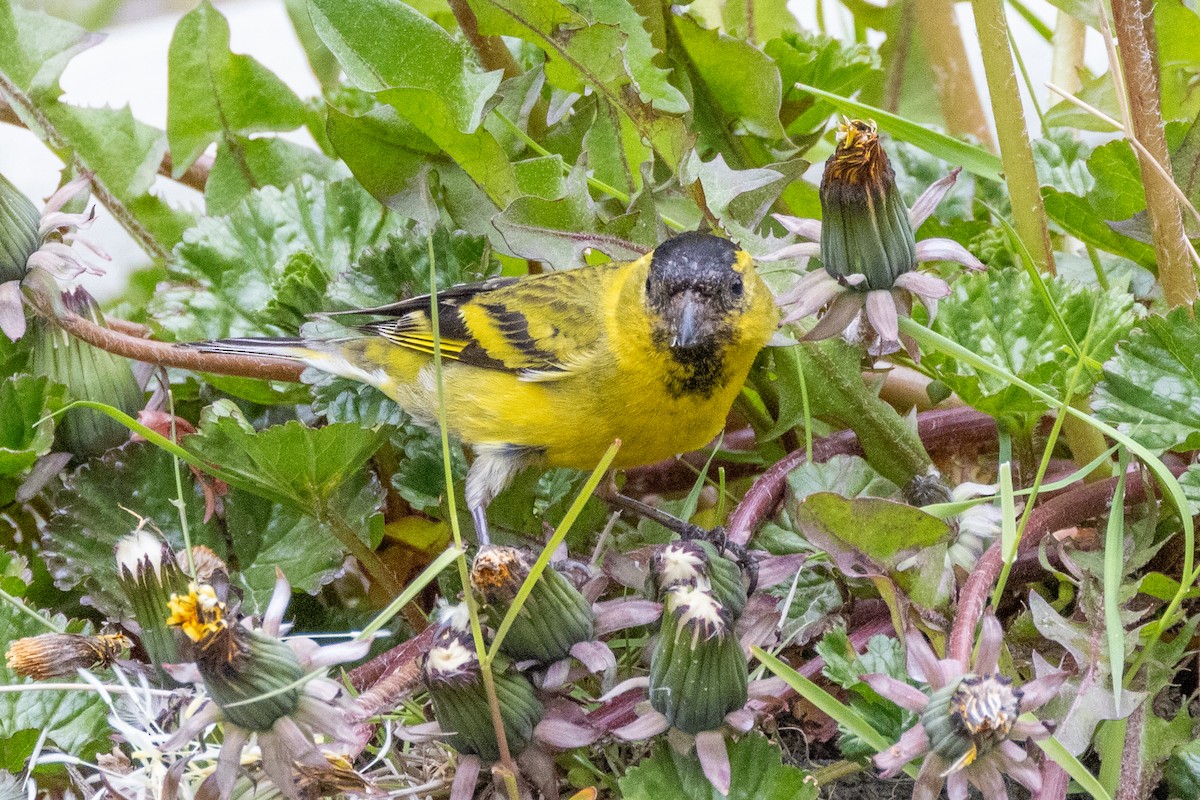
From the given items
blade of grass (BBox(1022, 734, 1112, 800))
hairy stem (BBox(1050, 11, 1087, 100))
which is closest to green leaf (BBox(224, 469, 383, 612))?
blade of grass (BBox(1022, 734, 1112, 800))

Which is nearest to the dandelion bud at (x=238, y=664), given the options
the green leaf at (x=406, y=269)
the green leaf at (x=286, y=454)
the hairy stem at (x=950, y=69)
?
the green leaf at (x=286, y=454)

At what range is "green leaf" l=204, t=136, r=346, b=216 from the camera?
260 centimetres

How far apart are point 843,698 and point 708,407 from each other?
495 mm

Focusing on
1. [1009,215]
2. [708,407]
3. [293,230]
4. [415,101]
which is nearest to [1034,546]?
[708,407]

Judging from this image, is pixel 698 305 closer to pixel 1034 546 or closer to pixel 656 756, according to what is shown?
→ pixel 1034 546

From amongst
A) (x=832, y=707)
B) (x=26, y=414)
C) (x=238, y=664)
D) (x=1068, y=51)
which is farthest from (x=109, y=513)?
(x=1068, y=51)

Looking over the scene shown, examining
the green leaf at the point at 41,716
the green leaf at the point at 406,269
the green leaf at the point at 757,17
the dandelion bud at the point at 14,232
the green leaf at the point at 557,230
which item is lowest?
the green leaf at the point at 41,716

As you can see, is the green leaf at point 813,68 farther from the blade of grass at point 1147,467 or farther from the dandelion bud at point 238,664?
A: the dandelion bud at point 238,664

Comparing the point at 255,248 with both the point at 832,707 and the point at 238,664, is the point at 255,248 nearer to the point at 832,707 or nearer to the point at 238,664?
the point at 238,664

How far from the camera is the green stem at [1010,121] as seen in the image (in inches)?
72.9

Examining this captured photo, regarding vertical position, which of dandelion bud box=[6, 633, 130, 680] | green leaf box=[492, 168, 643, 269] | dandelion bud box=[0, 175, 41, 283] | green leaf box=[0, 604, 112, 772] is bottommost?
green leaf box=[0, 604, 112, 772]

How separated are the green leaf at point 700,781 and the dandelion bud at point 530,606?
162 millimetres

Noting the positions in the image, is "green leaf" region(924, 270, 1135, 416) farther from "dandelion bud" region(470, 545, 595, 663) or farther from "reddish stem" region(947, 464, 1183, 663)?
"dandelion bud" region(470, 545, 595, 663)

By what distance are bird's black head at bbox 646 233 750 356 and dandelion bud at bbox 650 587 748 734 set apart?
66 centimetres
